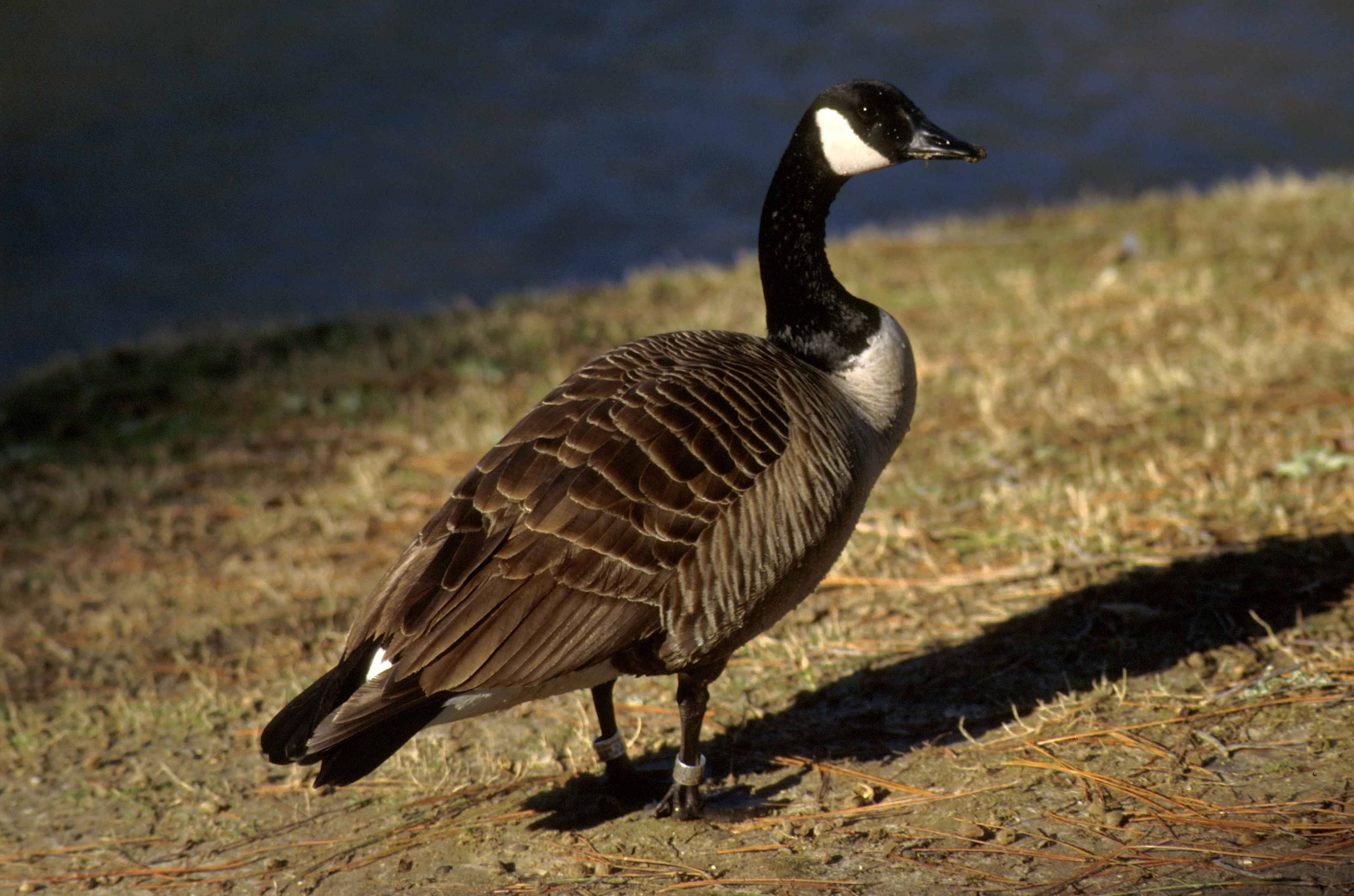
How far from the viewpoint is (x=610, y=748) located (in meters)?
3.98

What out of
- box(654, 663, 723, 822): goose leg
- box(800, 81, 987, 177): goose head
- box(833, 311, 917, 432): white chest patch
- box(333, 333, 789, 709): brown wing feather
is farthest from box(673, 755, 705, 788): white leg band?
box(800, 81, 987, 177): goose head

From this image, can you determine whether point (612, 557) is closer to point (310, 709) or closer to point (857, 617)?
point (310, 709)

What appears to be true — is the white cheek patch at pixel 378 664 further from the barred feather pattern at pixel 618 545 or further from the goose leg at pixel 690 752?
the goose leg at pixel 690 752

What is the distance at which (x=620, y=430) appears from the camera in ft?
12.0

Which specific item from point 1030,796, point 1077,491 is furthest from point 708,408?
point 1077,491

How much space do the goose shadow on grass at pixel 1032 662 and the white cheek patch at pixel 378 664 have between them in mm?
783

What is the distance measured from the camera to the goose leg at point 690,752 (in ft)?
12.3

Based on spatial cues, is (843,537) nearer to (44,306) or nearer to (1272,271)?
(1272,271)

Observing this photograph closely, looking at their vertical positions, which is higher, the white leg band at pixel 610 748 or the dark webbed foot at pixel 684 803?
the white leg band at pixel 610 748

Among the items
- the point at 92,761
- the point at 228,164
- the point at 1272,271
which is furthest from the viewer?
the point at 228,164

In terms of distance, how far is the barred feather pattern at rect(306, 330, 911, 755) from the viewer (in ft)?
11.3

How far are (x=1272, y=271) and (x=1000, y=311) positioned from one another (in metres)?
1.65

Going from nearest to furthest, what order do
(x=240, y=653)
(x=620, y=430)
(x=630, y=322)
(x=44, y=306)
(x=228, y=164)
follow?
(x=620, y=430), (x=240, y=653), (x=630, y=322), (x=44, y=306), (x=228, y=164)

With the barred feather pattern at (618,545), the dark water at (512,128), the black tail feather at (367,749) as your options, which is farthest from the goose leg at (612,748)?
the dark water at (512,128)
